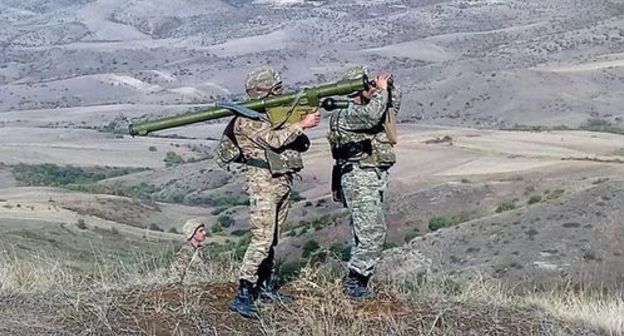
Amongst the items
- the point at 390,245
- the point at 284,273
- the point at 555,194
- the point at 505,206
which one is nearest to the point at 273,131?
the point at 284,273

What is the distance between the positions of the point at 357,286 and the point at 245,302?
976 mm

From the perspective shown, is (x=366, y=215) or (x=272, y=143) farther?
(x=366, y=215)

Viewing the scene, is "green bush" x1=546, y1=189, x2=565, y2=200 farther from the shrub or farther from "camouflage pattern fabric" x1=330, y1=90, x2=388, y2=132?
"camouflage pattern fabric" x1=330, y1=90, x2=388, y2=132

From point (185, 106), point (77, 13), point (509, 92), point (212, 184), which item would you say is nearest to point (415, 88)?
point (509, 92)

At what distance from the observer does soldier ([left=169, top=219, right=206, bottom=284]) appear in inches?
321

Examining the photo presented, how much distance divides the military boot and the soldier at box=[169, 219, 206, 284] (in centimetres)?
65

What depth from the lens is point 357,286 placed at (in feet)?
26.1

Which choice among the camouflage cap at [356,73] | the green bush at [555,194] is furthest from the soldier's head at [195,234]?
the green bush at [555,194]

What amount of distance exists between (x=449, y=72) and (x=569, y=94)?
20.1 metres

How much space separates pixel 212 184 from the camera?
59.0m

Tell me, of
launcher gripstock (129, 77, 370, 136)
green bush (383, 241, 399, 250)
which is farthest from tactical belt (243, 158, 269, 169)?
green bush (383, 241, 399, 250)

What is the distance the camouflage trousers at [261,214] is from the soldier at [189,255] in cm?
80

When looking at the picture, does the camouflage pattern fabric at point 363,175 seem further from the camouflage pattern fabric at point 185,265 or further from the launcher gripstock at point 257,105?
the camouflage pattern fabric at point 185,265

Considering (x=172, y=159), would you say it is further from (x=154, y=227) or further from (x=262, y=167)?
(x=262, y=167)
